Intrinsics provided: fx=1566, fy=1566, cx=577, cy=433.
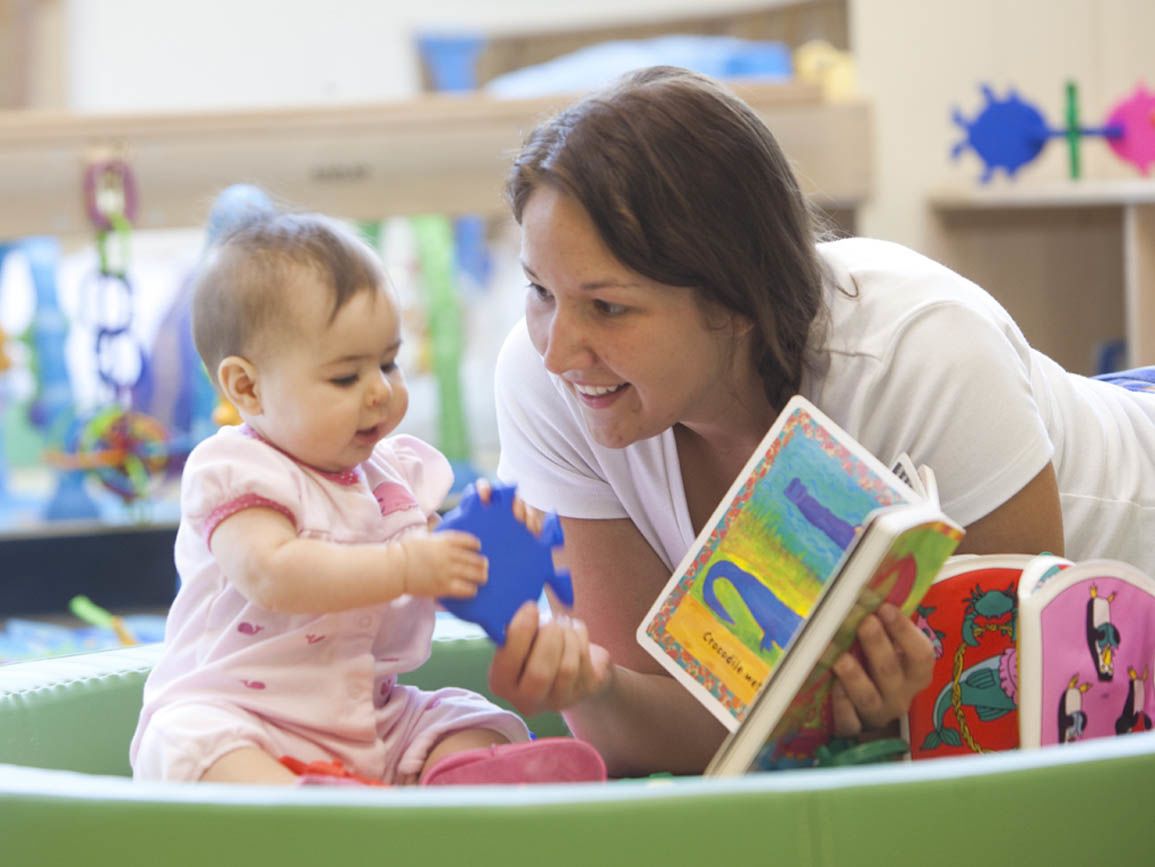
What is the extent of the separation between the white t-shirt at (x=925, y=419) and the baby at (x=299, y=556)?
26cm

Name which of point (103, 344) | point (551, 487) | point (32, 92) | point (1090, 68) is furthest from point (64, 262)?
point (551, 487)

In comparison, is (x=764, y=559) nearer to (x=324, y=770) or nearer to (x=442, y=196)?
(x=324, y=770)

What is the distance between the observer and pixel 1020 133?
2.53 metres

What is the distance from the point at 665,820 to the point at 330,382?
370 mm

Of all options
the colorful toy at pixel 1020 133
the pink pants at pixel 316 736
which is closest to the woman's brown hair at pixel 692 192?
the pink pants at pixel 316 736

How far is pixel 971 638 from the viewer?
106 centimetres

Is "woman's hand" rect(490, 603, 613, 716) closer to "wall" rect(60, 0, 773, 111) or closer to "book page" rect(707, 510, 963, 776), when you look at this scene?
"book page" rect(707, 510, 963, 776)

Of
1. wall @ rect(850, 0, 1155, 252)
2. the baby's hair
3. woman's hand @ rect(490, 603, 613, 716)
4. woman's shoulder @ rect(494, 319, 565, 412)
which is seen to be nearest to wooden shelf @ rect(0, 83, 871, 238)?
wall @ rect(850, 0, 1155, 252)

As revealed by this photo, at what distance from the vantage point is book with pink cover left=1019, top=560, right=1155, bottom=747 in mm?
962

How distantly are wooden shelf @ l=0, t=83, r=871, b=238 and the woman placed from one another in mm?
1344

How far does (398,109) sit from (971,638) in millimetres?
1746

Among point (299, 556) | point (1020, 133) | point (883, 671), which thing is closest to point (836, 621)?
point (883, 671)

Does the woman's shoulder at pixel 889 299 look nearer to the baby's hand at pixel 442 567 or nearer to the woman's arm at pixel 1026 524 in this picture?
the woman's arm at pixel 1026 524

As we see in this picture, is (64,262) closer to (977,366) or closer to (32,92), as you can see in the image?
(32,92)
